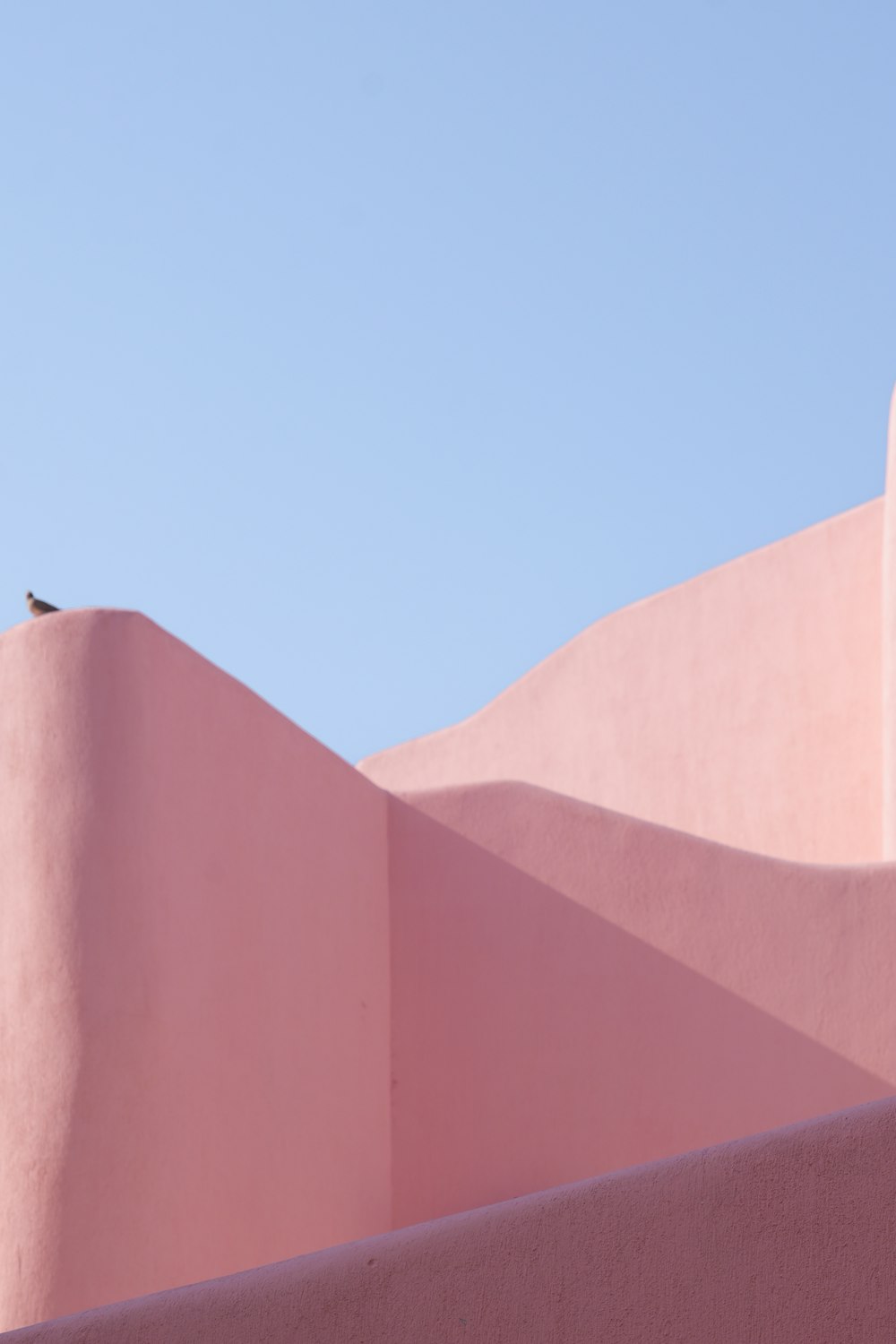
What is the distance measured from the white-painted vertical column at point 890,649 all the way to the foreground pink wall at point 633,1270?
7.50 meters

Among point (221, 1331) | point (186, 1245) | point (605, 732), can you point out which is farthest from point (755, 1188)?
point (605, 732)

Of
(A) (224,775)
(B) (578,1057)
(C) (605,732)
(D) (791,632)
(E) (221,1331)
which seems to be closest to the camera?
(E) (221,1331)

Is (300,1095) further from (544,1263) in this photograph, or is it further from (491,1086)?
(544,1263)

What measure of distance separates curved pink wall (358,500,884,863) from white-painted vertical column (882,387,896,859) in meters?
0.45

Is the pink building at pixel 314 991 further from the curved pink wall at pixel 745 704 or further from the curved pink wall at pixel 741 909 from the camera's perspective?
the curved pink wall at pixel 745 704

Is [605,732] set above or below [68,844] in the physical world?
above

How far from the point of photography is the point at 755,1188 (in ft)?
8.05

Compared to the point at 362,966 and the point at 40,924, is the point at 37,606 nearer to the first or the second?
the point at 40,924

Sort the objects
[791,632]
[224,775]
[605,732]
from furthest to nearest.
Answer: [605,732], [791,632], [224,775]

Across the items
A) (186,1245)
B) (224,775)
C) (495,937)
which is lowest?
(186,1245)

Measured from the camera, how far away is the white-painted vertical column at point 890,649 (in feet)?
32.4

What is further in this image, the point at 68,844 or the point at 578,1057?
the point at 578,1057

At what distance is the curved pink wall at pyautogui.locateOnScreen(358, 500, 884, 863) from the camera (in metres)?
10.8

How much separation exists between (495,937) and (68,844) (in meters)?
2.75
